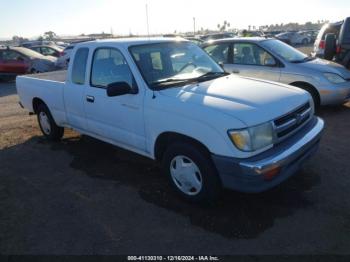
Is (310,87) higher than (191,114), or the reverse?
(191,114)

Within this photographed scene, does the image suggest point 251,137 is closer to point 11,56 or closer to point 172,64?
point 172,64

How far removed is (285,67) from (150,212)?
4.83 metres

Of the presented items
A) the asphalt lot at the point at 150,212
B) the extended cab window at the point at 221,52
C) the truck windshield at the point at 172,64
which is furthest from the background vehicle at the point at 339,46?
the truck windshield at the point at 172,64

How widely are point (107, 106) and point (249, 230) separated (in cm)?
243

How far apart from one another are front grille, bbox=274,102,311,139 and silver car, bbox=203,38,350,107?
325cm

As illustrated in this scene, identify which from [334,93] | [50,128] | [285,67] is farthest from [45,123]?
[334,93]

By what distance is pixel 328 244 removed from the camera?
127 inches

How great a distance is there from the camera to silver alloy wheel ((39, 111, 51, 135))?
21.8 feet

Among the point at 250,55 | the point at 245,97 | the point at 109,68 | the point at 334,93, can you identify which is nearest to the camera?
the point at 245,97

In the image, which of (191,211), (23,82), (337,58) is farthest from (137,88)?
(337,58)

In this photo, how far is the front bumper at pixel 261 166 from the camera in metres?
3.33

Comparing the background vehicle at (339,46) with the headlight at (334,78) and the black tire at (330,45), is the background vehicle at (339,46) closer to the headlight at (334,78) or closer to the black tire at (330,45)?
the black tire at (330,45)

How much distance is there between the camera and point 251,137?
132 inches

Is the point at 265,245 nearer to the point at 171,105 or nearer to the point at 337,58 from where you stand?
the point at 171,105
